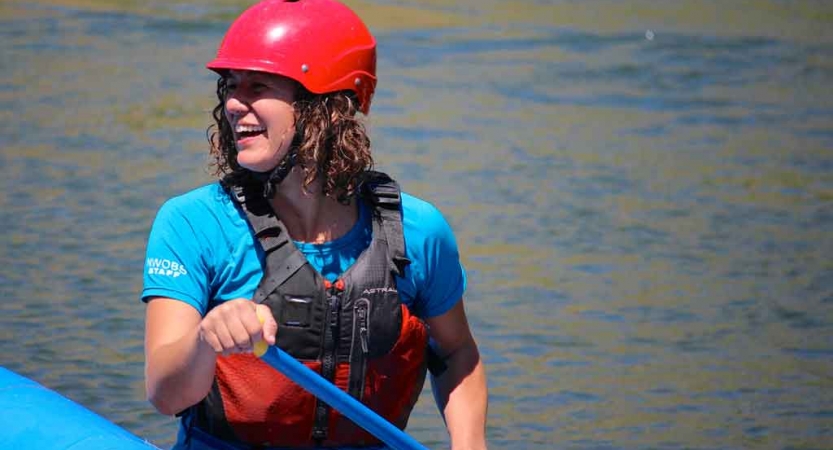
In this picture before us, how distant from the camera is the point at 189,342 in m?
2.30

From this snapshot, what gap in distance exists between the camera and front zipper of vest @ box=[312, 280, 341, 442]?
2.62 m

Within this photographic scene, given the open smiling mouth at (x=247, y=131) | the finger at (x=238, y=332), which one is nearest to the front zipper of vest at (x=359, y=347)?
the open smiling mouth at (x=247, y=131)

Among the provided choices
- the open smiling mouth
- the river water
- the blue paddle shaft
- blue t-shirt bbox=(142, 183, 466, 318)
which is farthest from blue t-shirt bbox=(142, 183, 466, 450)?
the river water

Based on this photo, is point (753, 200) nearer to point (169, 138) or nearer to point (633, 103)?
point (633, 103)

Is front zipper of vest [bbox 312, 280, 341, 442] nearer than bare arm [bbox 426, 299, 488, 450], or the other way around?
front zipper of vest [bbox 312, 280, 341, 442]

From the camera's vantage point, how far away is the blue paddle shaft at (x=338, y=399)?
2322 millimetres

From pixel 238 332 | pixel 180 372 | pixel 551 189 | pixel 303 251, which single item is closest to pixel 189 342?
pixel 180 372

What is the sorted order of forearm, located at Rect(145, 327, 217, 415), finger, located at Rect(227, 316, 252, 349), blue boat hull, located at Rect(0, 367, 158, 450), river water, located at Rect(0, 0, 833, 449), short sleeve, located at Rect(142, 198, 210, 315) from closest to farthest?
finger, located at Rect(227, 316, 252, 349) → forearm, located at Rect(145, 327, 217, 415) → short sleeve, located at Rect(142, 198, 210, 315) → blue boat hull, located at Rect(0, 367, 158, 450) → river water, located at Rect(0, 0, 833, 449)

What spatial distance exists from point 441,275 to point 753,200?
15.8ft

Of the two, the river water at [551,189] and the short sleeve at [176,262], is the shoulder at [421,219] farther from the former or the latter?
the river water at [551,189]

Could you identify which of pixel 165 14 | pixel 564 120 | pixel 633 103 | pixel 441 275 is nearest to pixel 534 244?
pixel 564 120

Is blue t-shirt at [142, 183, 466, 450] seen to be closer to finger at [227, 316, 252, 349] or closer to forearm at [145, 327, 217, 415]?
forearm at [145, 327, 217, 415]

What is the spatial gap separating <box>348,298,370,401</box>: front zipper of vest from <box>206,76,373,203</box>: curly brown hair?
0.21 meters

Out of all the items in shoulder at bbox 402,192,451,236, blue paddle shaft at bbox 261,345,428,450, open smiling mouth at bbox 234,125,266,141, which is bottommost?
blue paddle shaft at bbox 261,345,428,450
